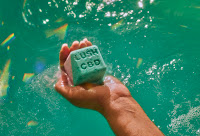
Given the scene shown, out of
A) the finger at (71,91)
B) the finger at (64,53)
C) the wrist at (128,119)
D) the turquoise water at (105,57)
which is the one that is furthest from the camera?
the turquoise water at (105,57)

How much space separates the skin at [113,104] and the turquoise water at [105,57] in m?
0.66

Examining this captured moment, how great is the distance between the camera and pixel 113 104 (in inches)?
51.4

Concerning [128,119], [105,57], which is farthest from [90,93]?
[105,57]

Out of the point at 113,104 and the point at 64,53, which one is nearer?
the point at 113,104

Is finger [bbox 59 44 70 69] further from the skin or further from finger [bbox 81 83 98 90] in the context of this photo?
finger [bbox 81 83 98 90]

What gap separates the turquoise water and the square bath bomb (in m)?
0.81

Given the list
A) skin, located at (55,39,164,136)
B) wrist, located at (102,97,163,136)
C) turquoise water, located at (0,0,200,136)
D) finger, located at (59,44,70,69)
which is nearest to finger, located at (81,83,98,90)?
skin, located at (55,39,164,136)

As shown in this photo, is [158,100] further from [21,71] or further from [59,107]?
[21,71]

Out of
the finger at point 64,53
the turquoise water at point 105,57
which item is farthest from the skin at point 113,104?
the turquoise water at point 105,57

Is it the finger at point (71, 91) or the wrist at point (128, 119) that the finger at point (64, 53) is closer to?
the finger at point (71, 91)

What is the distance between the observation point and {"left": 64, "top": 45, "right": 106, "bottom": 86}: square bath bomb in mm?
1225

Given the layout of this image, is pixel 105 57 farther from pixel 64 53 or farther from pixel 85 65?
pixel 85 65

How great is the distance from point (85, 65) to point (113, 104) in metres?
0.35

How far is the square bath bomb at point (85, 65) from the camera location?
122cm
